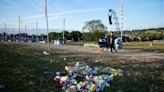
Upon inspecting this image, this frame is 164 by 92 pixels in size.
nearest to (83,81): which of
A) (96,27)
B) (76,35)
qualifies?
(96,27)

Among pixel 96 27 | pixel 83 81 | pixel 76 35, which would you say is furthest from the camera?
pixel 76 35

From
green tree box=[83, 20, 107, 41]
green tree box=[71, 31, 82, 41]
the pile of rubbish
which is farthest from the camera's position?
green tree box=[71, 31, 82, 41]

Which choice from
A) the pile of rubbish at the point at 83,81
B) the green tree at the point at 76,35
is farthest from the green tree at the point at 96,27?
the pile of rubbish at the point at 83,81

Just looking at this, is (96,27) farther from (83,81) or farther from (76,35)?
(83,81)

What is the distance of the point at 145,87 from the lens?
6742 millimetres

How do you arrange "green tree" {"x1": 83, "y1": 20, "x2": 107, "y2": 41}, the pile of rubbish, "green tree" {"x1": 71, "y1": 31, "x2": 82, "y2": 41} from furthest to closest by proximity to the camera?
1. "green tree" {"x1": 71, "y1": 31, "x2": 82, "y2": 41}
2. "green tree" {"x1": 83, "y1": 20, "x2": 107, "y2": 41}
3. the pile of rubbish

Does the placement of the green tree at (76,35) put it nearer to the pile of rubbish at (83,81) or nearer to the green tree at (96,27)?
the green tree at (96,27)

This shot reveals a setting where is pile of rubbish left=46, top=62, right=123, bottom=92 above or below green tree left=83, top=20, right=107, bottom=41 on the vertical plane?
below

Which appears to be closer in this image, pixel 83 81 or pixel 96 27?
pixel 83 81

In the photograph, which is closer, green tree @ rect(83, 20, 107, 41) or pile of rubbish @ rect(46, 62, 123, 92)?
pile of rubbish @ rect(46, 62, 123, 92)

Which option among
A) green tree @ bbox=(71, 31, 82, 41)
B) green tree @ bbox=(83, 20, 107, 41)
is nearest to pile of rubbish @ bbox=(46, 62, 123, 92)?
green tree @ bbox=(83, 20, 107, 41)

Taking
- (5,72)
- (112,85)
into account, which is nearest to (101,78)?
(112,85)

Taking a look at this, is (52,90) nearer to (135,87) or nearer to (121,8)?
(135,87)

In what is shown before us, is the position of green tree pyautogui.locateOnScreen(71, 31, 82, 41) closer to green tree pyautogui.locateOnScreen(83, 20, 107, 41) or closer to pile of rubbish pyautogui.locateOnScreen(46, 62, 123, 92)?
green tree pyautogui.locateOnScreen(83, 20, 107, 41)
